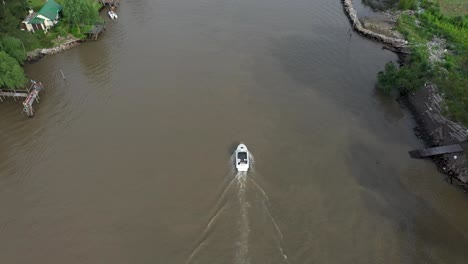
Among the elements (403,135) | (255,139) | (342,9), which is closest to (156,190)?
(255,139)

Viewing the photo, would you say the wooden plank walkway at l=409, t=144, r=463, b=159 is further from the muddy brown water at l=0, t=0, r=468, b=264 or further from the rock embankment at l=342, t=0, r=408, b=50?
the rock embankment at l=342, t=0, r=408, b=50

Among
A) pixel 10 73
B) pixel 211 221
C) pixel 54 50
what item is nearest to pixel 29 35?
pixel 54 50

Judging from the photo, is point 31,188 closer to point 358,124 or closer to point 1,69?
point 1,69

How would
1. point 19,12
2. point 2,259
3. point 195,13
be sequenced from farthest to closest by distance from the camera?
point 195,13 → point 19,12 → point 2,259

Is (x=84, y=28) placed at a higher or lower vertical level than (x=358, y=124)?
higher

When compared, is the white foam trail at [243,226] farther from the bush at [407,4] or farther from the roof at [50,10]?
the bush at [407,4]
